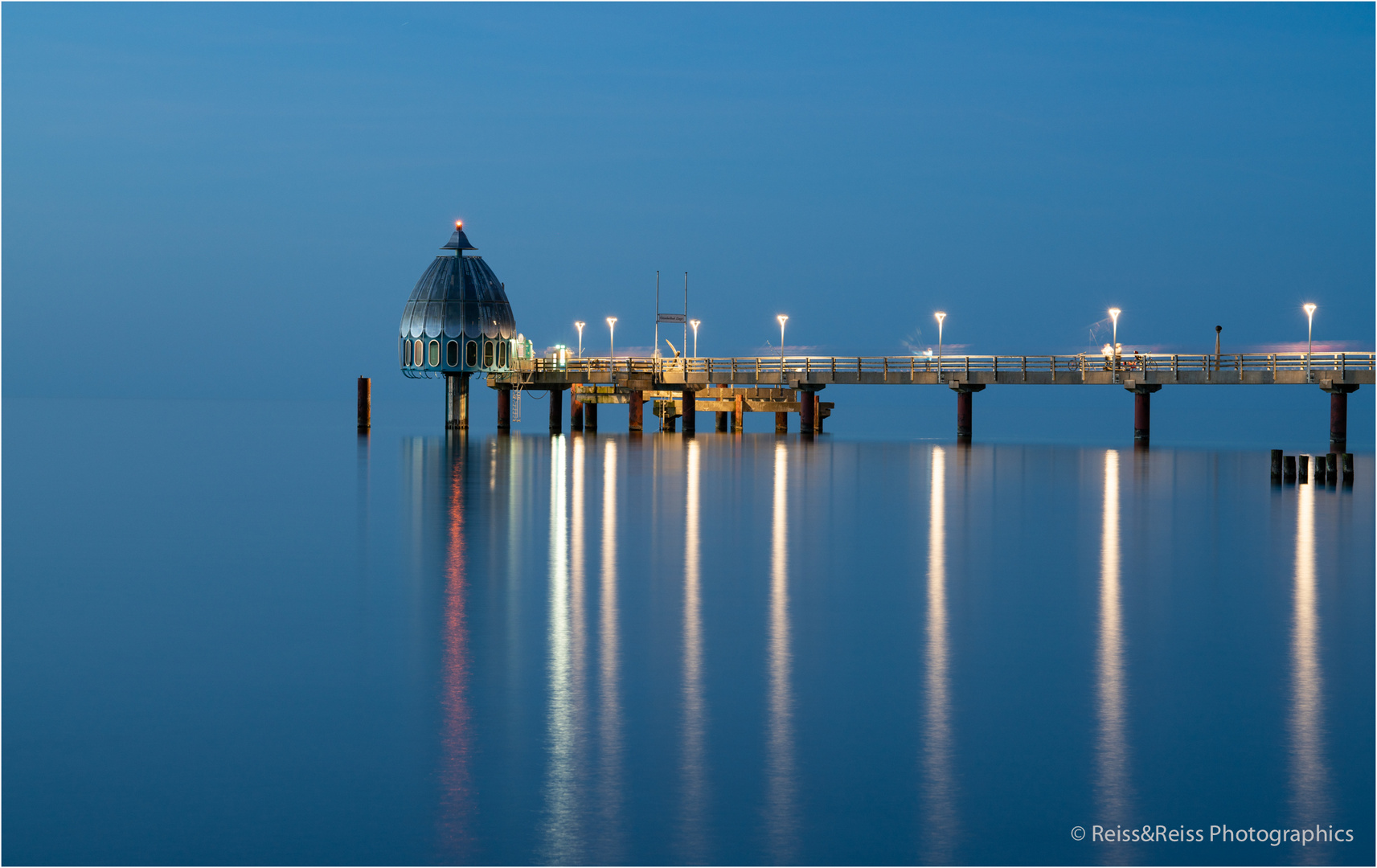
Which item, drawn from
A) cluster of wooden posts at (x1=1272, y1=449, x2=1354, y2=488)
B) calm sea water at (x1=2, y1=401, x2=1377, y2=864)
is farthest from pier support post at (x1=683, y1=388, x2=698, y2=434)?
calm sea water at (x1=2, y1=401, x2=1377, y2=864)

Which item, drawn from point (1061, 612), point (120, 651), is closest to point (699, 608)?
point (1061, 612)

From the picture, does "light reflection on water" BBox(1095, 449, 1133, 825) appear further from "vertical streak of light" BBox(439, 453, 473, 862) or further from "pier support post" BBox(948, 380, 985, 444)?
"pier support post" BBox(948, 380, 985, 444)

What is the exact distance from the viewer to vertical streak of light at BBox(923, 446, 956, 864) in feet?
26.7

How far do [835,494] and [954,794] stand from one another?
866 inches

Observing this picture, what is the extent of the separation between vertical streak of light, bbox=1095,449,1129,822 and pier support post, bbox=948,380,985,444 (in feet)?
121

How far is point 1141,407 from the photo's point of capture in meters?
56.3

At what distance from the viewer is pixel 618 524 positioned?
78.7ft

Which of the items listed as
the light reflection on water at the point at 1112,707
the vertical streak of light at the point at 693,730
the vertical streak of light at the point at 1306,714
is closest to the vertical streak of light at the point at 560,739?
the vertical streak of light at the point at 693,730

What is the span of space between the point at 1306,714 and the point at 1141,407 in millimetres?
47603

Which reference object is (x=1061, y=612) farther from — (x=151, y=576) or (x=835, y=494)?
(x=835, y=494)

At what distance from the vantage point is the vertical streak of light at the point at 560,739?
317 inches

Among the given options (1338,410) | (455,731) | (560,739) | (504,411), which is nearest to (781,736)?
(560,739)

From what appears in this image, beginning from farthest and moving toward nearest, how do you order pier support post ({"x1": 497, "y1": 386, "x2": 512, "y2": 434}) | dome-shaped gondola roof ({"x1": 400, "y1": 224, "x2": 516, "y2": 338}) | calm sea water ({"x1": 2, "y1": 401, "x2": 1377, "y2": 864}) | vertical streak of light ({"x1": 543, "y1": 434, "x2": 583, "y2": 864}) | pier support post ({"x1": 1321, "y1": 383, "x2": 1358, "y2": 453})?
pier support post ({"x1": 497, "y1": 386, "x2": 512, "y2": 434}) → dome-shaped gondola roof ({"x1": 400, "y1": 224, "x2": 516, "y2": 338}) → pier support post ({"x1": 1321, "y1": 383, "x2": 1358, "y2": 453}) → calm sea water ({"x1": 2, "y1": 401, "x2": 1377, "y2": 864}) → vertical streak of light ({"x1": 543, "y1": 434, "x2": 583, "y2": 864})

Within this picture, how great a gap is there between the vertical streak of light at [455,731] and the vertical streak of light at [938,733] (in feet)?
8.62
